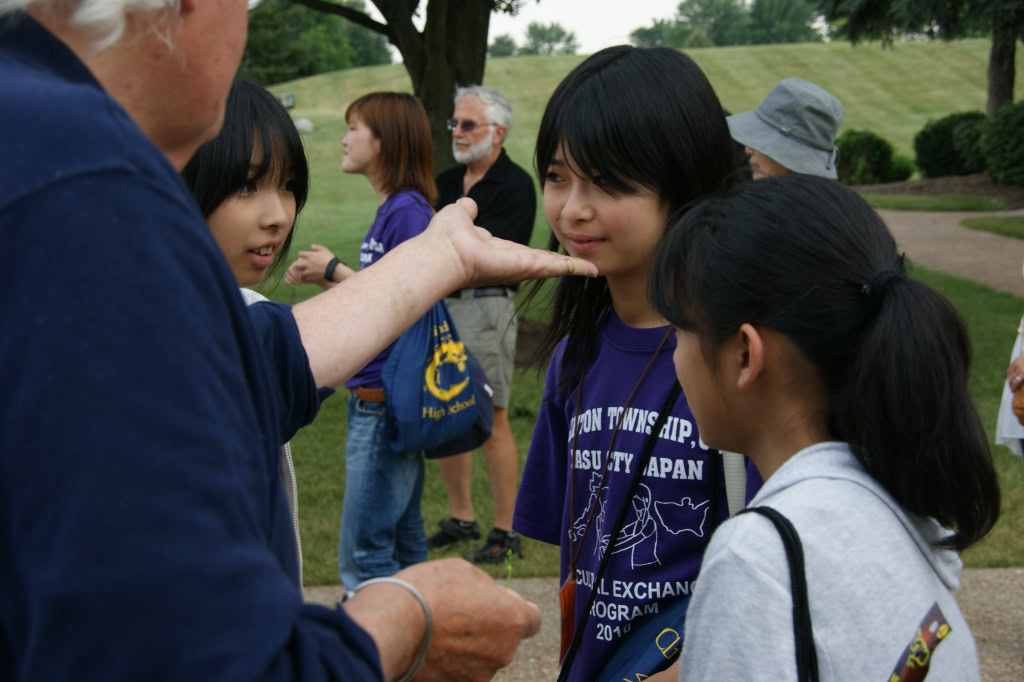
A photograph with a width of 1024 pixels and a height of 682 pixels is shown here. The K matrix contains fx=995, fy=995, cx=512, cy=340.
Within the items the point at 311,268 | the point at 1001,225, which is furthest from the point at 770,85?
the point at 311,268

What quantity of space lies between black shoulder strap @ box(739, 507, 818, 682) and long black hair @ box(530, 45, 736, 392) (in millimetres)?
1024

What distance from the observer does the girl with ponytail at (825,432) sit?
57.2 inches

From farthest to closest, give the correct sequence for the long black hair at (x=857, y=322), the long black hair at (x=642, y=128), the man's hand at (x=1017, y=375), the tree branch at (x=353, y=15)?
the tree branch at (x=353, y=15) < the man's hand at (x=1017, y=375) < the long black hair at (x=642, y=128) < the long black hair at (x=857, y=322)

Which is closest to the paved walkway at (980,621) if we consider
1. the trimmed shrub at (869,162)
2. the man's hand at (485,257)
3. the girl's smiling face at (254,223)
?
the man's hand at (485,257)

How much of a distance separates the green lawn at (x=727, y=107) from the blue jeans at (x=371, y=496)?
0.72m

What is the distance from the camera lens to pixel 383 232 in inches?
183

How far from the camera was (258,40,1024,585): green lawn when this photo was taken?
5.82 m

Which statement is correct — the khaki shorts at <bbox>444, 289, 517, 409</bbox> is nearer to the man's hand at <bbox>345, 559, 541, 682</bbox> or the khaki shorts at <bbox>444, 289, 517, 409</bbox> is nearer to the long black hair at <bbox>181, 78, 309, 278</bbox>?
the long black hair at <bbox>181, 78, 309, 278</bbox>

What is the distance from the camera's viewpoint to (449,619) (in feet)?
4.40

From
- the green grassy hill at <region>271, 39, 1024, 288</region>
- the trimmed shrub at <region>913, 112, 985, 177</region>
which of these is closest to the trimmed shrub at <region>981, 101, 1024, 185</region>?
the trimmed shrub at <region>913, 112, 985, 177</region>

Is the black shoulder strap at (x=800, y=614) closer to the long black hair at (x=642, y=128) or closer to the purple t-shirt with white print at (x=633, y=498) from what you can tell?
the purple t-shirt with white print at (x=633, y=498)

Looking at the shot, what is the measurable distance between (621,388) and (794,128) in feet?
9.08

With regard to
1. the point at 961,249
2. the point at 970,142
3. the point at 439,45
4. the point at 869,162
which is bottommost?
the point at 869,162

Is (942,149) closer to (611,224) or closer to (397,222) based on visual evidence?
(397,222)
